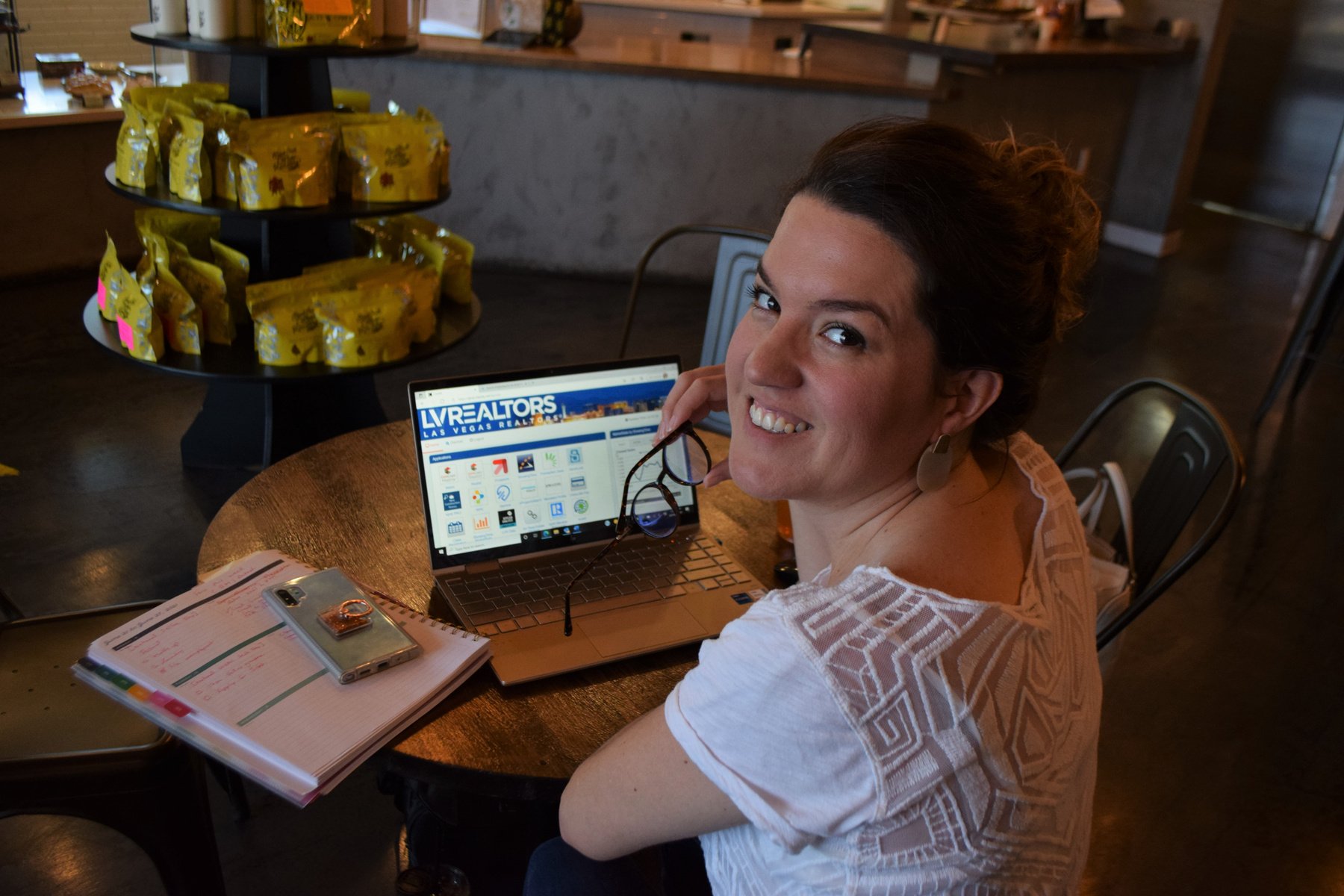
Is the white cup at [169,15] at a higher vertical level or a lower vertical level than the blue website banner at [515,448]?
higher

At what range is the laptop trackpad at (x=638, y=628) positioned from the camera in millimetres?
1338

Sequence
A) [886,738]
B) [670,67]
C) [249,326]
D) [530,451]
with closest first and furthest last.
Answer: [886,738], [530,451], [249,326], [670,67]

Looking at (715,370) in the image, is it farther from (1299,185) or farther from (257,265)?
(1299,185)

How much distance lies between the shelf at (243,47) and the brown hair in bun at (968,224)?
1.67 m

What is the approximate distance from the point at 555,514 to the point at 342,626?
1.18ft

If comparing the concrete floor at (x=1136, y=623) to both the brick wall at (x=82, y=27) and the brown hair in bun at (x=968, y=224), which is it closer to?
the brick wall at (x=82, y=27)

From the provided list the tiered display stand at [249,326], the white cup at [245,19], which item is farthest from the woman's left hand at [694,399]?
the white cup at [245,19]

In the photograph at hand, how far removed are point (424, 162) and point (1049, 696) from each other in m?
2.06

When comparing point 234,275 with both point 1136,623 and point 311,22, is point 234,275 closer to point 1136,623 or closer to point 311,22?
point 311,22

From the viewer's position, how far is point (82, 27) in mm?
4648

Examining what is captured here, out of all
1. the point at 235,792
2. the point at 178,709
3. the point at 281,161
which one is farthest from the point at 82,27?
the point at 178,709

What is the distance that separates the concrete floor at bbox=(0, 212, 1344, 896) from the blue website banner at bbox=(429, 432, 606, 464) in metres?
0.68

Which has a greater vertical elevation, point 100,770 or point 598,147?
point 598,147

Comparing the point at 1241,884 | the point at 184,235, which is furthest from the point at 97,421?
the point at 1241,884
